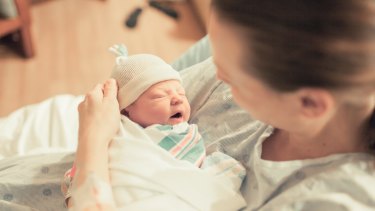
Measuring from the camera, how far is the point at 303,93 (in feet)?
2.01

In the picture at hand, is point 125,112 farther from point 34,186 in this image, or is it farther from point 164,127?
point 34,186

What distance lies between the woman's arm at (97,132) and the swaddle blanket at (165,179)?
1.1 inches

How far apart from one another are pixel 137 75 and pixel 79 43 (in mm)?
1589

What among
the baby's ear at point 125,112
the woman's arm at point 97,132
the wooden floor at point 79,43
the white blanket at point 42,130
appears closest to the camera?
the woman's arm at point 97,132

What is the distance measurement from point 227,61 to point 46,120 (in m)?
0.87

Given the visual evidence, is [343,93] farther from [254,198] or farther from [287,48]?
[254,198]

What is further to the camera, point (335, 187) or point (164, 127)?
point (164, 127)

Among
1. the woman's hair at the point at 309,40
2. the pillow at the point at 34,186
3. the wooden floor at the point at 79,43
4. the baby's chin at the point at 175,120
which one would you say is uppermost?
the woman's hair at the point at 309,40

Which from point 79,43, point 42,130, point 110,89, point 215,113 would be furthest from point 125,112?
point 79,43

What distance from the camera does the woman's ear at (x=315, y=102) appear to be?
0.60 m

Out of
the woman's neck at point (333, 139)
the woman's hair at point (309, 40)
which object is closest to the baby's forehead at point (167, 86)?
the woman's neck at point (333, 139)

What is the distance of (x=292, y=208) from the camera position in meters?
0.72

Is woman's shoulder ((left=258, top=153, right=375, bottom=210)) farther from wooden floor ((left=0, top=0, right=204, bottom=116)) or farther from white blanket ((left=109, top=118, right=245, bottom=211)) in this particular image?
wooden floor ((left=0, top=0, right=204, bottom=116))

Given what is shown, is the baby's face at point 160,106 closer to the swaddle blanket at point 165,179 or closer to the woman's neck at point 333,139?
the swaddle blanket at point 165,179
